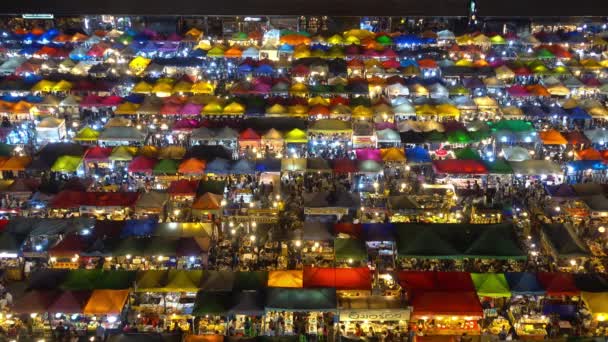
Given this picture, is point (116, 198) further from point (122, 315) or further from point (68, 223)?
point (122, 315)

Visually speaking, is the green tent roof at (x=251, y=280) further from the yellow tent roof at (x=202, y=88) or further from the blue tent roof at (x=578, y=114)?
the blue tent roof at (x=578, y=114)

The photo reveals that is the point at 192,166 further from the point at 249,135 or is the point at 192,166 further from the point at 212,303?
the point at 212,303

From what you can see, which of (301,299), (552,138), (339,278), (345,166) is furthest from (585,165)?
(301,299)

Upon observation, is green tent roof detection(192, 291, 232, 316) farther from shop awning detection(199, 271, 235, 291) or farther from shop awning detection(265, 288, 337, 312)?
shop awning detection(265, 288, 337, 312)

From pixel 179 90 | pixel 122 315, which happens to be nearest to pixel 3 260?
pixel 122 315

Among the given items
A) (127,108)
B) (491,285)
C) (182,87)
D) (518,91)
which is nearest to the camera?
(491,285)

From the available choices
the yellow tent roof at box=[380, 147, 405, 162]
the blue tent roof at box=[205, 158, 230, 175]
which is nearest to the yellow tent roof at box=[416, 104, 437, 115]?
the yellow tent roof at box=[380, 147, 405, 162]
